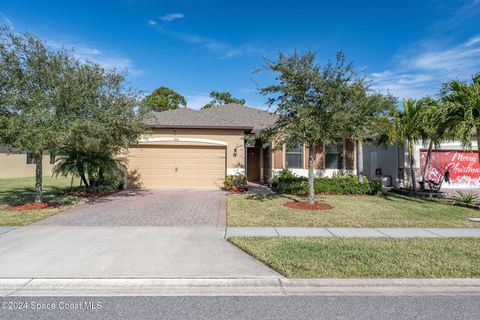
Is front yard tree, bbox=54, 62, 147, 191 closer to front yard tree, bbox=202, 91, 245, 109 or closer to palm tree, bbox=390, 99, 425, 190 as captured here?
palm tree, bbox=390, 99, 425, 190

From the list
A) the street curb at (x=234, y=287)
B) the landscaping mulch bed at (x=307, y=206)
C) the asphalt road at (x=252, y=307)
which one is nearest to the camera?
the asphalt road at (x=252, y=307)

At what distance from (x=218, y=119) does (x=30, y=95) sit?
9823 mm

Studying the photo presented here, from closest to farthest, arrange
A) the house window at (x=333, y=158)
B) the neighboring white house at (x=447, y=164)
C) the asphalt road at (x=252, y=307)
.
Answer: the asphalt road at (x=252, y=307) < the house window at (x=333, y=158) < the neighboring white house at (x=447, y=164)

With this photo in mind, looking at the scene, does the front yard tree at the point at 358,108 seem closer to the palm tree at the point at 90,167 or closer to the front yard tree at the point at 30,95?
the front yard tree at the point at 30,95

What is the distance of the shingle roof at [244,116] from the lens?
18953mm

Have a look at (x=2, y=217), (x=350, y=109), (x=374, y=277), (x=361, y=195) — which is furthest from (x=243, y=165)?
(x=374, y=277)

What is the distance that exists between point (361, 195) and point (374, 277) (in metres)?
10.2

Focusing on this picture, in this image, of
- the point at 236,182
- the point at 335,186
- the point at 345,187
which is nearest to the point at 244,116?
the point at 236,182

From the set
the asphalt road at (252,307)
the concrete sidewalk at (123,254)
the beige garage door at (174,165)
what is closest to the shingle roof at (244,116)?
the beige garage door at (174,165)

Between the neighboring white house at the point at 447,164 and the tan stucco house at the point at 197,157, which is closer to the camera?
the tan stucco house at the point at 197,157

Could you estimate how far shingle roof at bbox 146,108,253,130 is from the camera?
16.5 meters

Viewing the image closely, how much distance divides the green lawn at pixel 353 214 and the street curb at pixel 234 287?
11.7 ft

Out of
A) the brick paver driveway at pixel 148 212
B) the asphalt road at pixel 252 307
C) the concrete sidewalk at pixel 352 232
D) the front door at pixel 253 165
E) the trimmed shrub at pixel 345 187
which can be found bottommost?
the asphalt road at pixel 252 307

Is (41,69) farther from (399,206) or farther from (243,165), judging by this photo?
(399,206)
